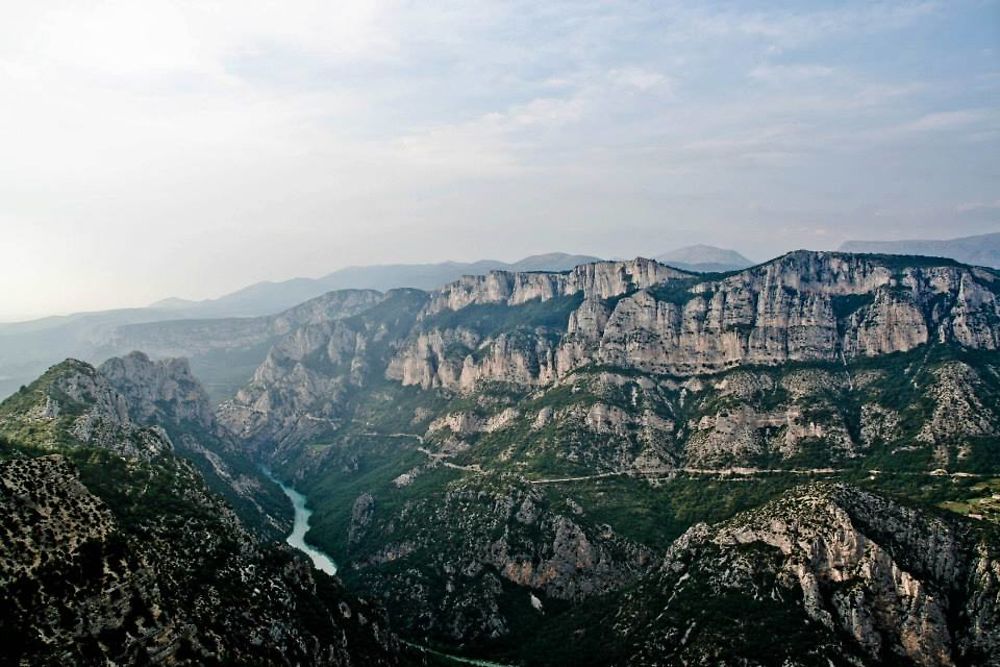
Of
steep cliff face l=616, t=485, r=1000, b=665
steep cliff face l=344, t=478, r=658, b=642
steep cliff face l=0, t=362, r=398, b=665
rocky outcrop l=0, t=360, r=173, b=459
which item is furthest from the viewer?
steep cliff face l=344, t=478, r=658, b=642

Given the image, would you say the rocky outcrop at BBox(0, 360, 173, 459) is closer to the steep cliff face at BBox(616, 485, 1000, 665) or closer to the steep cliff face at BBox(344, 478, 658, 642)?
the steep cliff face at BBox(344, 478, 658, 642)

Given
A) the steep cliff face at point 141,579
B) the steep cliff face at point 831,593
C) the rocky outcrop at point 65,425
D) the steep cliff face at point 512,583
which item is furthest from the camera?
the steep cliff face at point 512,583

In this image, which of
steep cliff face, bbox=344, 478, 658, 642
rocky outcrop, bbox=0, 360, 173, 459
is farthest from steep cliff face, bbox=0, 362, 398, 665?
steep cliff face, bbox=344, 478, 658, 642

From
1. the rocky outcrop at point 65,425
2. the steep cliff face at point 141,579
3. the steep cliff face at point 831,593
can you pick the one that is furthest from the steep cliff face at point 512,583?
the rocky outcrop at point 65,425

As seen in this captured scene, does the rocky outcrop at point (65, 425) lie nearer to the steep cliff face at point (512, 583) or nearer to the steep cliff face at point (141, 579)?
the steep cliff face at point (141, 579)

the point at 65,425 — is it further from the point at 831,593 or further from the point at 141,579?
the point at 831,593

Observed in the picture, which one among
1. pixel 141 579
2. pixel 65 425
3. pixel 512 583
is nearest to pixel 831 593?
pixel 512 583
